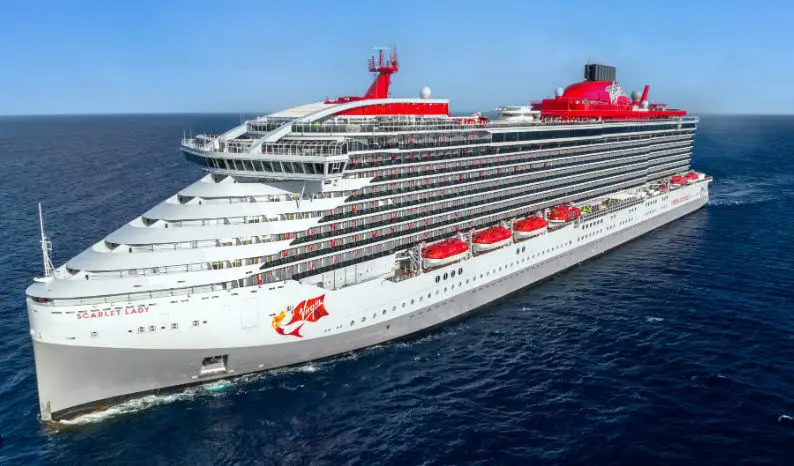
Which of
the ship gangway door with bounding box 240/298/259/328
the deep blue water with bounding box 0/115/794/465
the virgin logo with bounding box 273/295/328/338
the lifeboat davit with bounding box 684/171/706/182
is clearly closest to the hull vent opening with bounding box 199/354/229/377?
the deep blue water with bounding box 0/115/794/465

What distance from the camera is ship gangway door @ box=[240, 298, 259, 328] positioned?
106 ft

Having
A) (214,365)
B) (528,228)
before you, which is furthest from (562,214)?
(214,365)

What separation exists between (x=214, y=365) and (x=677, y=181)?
71.2 metres

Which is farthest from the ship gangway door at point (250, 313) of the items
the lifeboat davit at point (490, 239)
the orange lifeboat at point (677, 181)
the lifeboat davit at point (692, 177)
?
the lifeboat davit at point (692, 177)

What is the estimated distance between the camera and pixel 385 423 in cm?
3125

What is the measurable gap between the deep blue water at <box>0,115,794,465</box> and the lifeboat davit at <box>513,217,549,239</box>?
5.38 m

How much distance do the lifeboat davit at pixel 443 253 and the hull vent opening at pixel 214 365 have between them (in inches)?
642

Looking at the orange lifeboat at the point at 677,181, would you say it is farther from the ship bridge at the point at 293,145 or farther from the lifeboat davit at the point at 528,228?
the ship bridge at the point at 293,145

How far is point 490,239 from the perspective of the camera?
1818 inches

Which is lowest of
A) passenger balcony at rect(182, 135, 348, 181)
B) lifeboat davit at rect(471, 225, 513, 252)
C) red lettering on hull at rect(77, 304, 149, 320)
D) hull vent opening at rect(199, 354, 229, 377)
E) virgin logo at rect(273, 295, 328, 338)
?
hull vent opening at rect(199, 354, 229, 377)

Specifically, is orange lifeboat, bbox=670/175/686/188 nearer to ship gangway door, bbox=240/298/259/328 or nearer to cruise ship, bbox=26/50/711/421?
cruise ship, bbox=26/50/711/421

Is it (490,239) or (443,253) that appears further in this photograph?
(490,239)

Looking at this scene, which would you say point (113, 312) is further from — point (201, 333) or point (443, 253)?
point (443, 253)

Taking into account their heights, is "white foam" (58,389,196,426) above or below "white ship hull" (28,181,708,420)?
below
